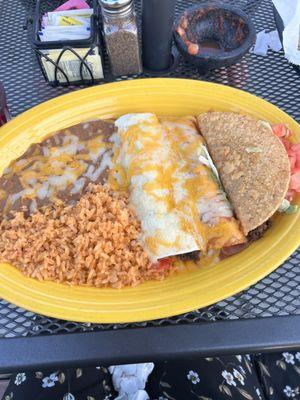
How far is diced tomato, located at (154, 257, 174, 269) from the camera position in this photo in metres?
1.10

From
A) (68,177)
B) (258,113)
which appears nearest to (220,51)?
(258,113)

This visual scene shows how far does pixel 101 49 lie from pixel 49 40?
20 centimetres

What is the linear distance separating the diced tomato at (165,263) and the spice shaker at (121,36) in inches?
28.8

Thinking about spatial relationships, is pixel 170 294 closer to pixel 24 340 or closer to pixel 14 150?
pixel 24 340

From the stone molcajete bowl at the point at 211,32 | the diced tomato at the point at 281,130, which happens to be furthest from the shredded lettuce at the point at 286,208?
the stone molcajete bowl at the point at 211,32

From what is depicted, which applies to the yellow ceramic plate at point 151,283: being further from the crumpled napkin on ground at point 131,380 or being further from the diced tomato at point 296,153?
the crumpled napkin on ground at point 131,380

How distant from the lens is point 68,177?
1258mm

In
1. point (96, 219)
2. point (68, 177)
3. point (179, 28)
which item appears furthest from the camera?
point (179, 28)

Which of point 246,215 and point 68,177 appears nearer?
point 246,215

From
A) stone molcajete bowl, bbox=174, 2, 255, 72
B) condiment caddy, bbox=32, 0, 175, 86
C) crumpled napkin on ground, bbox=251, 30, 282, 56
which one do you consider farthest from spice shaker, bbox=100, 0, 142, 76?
crumpled napkin on ground, bbox=251, 30, 282, 56

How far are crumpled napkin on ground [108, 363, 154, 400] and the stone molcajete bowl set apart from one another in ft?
3.35

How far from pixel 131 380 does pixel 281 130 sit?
35.5 inches

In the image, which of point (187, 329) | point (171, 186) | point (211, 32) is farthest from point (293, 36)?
point (187, 329)

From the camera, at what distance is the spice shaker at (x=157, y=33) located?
1.28 meters
